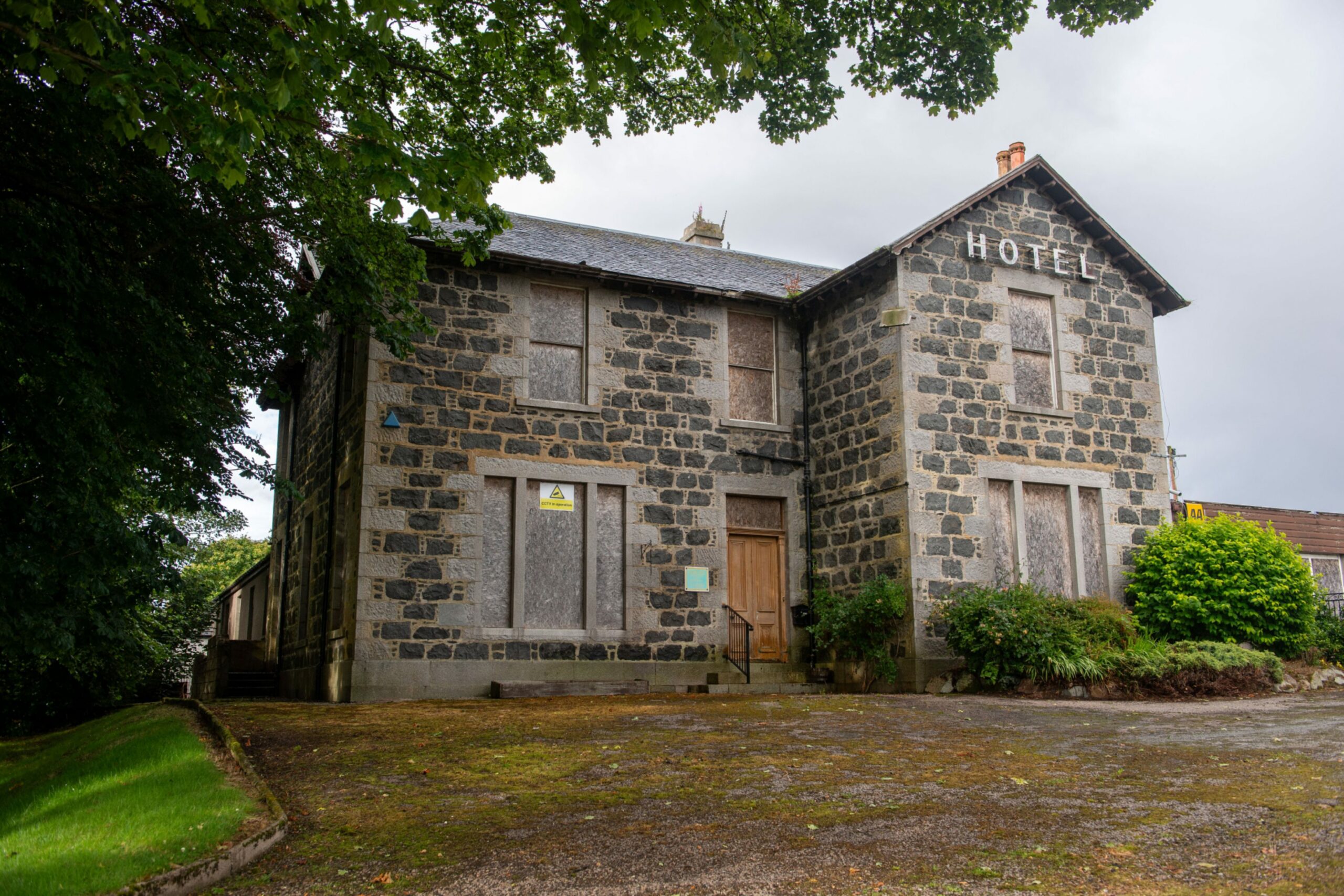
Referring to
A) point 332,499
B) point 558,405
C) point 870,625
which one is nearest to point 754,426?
point 558,405

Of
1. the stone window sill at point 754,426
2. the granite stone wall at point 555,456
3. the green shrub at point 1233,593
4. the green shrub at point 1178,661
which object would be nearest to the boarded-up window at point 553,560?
the granite stone wall at point 555,456

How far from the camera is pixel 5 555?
7.51m

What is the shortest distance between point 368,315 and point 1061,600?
9.16 metres

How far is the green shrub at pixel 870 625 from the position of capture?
13422mm

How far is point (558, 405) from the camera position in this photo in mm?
14406

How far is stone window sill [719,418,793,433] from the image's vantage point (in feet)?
50.6

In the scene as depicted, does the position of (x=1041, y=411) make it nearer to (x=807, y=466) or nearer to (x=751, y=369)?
(x=807, y=466)

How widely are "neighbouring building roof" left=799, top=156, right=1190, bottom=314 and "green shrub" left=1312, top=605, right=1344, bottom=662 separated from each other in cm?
492

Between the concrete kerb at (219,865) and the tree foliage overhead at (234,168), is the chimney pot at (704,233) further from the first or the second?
the concrete kerb at (219,865)

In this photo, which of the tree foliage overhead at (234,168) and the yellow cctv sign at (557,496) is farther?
the yellow cctv sign at (557,496)

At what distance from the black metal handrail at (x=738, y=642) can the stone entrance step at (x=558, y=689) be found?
1717mm

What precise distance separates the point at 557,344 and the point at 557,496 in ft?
6.92

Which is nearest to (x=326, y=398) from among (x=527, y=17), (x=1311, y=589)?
(x=527, y=17)

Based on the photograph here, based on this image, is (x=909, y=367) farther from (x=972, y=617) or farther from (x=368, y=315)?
(x=368, y=315)
